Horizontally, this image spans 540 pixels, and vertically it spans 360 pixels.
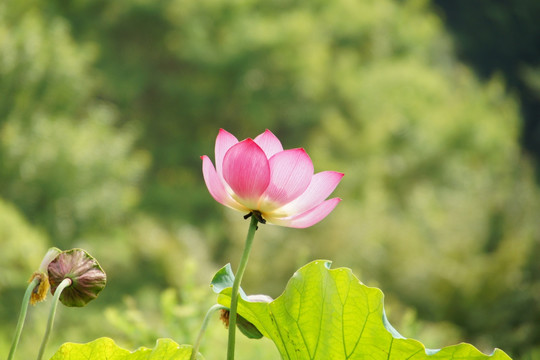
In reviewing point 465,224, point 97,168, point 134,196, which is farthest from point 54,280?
point 134,196

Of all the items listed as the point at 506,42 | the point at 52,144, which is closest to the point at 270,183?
the point at 52,144

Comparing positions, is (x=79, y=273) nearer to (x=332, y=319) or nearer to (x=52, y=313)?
(x=52, y=313)

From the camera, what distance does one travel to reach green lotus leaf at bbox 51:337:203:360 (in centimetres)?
32

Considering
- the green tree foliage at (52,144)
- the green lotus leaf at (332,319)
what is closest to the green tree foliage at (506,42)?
the green tree foliage at (52,144)

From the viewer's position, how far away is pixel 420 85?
23.1 feet

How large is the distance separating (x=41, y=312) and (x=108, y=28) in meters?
3.59

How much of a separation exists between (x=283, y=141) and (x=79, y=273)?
599 centimetres

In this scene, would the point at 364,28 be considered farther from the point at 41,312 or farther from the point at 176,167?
the point at 41,312

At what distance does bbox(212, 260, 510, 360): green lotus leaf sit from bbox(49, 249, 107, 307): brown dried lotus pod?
0.07 meters

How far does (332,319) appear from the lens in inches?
13.5

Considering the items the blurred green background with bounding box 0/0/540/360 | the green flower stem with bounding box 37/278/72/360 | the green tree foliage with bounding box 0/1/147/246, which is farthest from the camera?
the green tree foliage with bounding box 0/1/147/246

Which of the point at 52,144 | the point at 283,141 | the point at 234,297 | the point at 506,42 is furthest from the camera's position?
the point at 506,42

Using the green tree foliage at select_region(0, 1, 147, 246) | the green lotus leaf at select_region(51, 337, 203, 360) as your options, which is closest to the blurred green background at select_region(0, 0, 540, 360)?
the green tree foliage at select_region(0, 1, 147, 246)

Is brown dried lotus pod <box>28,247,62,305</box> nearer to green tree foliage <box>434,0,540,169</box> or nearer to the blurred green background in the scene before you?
the blurred green background
